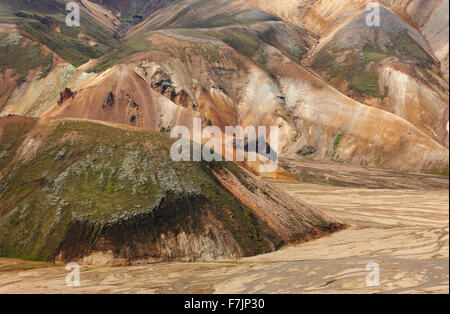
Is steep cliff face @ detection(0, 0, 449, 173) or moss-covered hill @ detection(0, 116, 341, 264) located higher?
steep cliff face @ detection(0, 0, 449, 173)

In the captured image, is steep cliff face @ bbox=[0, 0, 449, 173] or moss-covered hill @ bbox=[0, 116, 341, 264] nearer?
moss-covered hill @ bbox=[0, 116, 341, 264]

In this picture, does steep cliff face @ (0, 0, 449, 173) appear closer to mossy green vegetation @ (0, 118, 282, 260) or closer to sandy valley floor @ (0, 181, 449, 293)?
mossy green vegetation @ (0, 118, 282, 260)

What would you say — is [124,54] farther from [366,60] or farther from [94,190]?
[94,190]

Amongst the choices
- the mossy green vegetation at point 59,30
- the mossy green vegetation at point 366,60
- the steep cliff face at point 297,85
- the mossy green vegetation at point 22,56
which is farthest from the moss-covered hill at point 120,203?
the mossy green vegetation at point 366,60

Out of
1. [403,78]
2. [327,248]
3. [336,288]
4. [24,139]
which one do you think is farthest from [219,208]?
[403,78]

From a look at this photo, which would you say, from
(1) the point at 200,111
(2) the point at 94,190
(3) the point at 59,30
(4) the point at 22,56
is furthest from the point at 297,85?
(3) the point at 59,30

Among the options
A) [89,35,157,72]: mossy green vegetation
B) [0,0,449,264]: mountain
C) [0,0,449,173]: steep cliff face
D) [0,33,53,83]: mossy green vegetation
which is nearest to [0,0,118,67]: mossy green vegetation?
[0,0,449,264]: mountain
